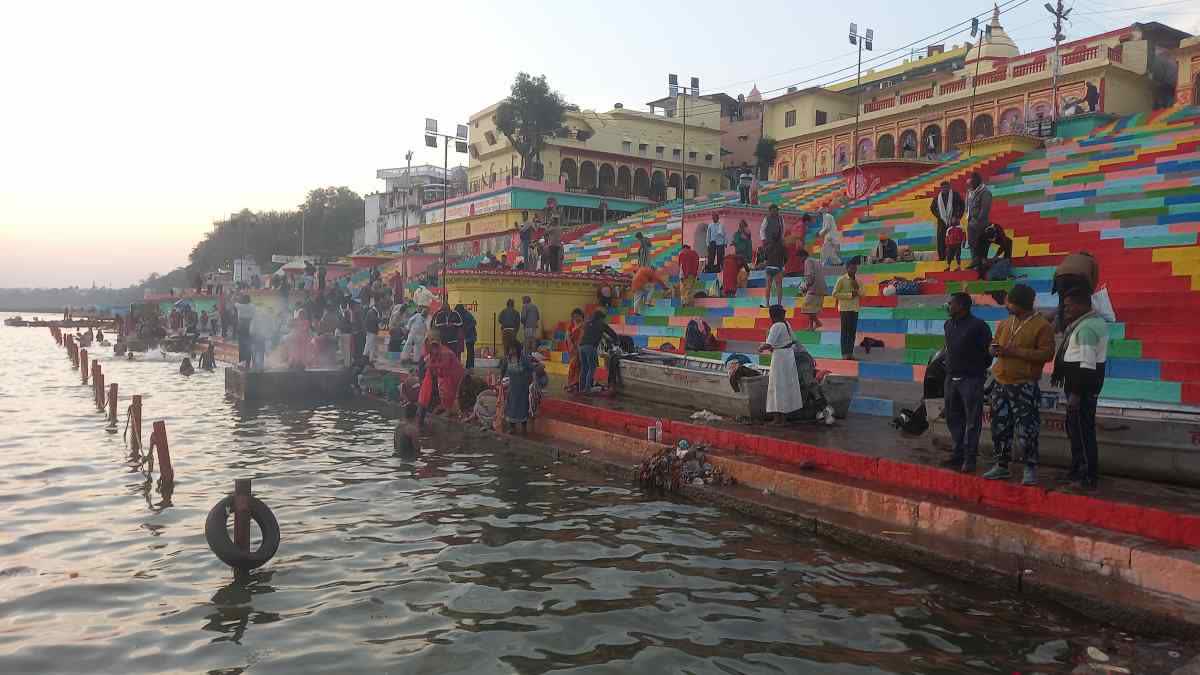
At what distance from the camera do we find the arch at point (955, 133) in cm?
3525

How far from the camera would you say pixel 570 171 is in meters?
49.5

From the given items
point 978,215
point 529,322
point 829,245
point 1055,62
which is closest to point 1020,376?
point 978,215

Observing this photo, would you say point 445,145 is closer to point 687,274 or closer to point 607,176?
point 687,274

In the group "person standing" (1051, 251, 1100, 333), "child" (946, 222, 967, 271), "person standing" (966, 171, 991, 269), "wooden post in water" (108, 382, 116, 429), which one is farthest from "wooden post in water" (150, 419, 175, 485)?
"child" (946, 222, 967, 271)

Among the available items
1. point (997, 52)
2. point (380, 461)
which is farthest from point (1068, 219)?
point (997, 52)

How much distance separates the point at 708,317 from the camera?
55.9 ft

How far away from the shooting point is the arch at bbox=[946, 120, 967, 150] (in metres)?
35.2

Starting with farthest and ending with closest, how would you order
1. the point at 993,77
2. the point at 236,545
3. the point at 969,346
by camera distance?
the point at 993,77 → the point at 969,346 → the point at 236,545

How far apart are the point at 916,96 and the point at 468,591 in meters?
37.4

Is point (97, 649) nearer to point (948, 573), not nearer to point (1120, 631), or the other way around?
point (948, 573)

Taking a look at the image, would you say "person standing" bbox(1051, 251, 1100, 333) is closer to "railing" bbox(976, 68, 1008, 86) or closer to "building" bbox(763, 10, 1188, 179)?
"building" bbox(763, 10, 1188, 179)

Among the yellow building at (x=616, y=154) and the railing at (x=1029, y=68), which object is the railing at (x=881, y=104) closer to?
the railing at (x=1029, y=68)

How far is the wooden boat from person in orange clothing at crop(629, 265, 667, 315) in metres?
5.39

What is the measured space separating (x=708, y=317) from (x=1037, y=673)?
12.7m
